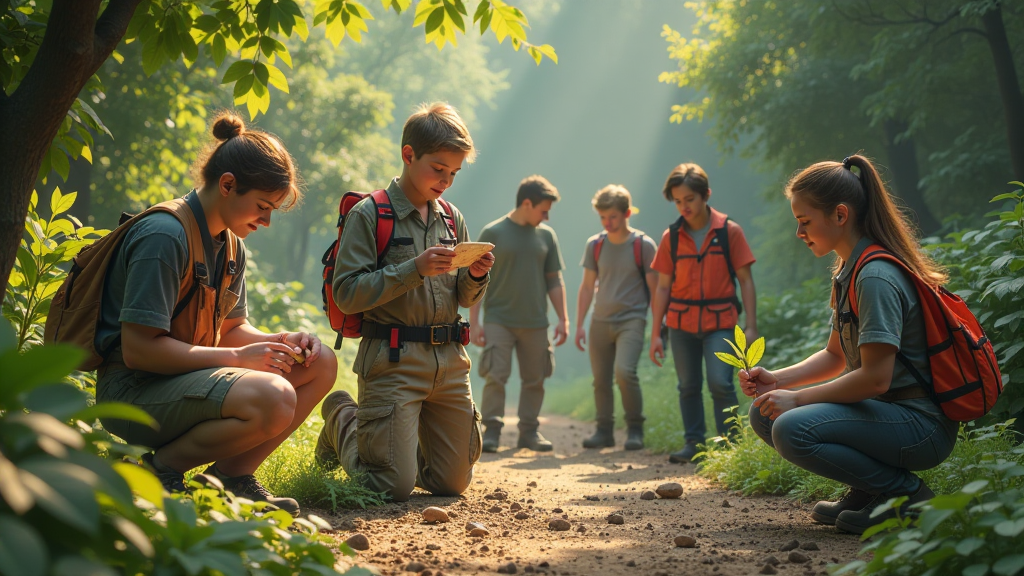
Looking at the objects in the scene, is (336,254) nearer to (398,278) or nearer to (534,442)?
(398,278)

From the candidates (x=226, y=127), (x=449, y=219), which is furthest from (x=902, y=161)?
(x=226, y=127)

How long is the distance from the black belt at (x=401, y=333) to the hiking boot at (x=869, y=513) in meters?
2.16

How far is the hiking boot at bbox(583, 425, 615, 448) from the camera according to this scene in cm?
814

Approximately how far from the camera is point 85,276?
3.28 metres

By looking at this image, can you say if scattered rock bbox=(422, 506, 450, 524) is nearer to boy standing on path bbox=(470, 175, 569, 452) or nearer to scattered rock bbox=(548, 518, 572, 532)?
scattered rock bbox=(548, 518, 572, 532)

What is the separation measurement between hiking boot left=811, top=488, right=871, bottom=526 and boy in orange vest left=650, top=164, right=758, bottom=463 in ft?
9.39

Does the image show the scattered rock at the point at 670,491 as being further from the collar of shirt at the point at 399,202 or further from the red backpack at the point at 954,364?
the collar of shirt at the point at 399,202

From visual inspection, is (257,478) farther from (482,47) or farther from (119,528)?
(482,47)

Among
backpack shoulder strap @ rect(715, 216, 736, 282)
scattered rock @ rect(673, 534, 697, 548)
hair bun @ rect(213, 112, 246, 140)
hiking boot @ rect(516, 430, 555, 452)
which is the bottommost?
scattered rock @ rect(673, 534, 697, 548)

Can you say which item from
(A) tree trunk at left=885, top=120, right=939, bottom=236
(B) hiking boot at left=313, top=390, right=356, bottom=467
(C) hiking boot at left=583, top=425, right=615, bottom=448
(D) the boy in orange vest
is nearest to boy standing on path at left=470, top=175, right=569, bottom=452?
(C) hiking boot at left=583, top=425, right=615, bottom=448

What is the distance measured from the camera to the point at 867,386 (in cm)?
326

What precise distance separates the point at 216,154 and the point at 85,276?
75cm

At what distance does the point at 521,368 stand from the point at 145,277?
520cm

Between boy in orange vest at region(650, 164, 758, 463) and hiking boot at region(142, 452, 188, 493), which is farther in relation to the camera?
boy in orange vest at region(650, 164, 758, 463)
